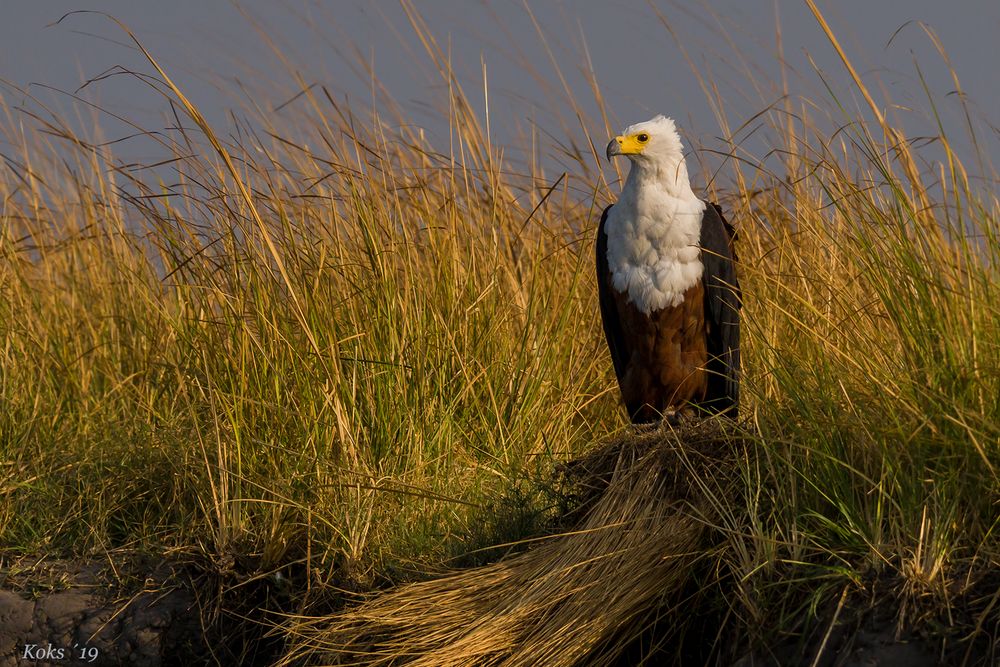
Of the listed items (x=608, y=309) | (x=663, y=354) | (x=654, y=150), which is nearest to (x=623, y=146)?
(x=654, y=150)

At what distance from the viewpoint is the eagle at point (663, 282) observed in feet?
13.7

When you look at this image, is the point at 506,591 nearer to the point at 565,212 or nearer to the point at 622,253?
the point at 622,253

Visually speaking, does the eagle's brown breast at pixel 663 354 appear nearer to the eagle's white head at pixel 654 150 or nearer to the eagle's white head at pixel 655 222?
the eagle's white head at pixel 655 222

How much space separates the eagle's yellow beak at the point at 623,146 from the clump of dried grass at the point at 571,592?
3.70 ft

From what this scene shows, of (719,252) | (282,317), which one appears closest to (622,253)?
(719,252)

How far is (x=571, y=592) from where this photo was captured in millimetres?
3094

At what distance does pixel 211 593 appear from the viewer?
3.63 meters

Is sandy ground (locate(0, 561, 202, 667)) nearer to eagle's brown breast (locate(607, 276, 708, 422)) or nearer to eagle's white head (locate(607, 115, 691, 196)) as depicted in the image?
eagle's brown breast (locate(607, 276, 708, 422))

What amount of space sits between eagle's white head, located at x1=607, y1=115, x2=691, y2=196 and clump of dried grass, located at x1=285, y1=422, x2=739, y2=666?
3.61ft

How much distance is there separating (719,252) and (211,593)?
6.85ft

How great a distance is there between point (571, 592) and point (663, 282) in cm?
146

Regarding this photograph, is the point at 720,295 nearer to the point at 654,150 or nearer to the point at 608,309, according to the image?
the point at 608,309

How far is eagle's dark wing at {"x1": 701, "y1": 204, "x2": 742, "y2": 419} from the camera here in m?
4.25

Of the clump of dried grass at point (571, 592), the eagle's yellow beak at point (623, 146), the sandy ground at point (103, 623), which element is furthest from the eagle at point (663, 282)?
the sandy ground at point (103, 623)
